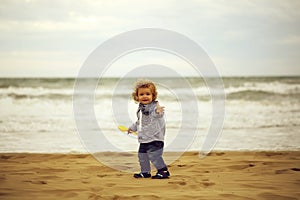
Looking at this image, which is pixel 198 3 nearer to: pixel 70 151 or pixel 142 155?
pixel 70 151

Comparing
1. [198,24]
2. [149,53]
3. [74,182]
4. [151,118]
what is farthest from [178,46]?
[198,24]

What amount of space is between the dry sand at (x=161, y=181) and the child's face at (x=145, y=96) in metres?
0.93

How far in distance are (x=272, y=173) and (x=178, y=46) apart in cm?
249

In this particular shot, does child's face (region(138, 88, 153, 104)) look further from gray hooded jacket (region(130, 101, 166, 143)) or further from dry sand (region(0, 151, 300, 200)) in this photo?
dry sand (region(0, 151, 300, 200))

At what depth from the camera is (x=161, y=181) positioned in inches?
160

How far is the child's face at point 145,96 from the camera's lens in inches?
167

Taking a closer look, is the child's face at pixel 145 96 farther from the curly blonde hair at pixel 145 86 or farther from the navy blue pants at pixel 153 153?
the navy blue pants at pixel 153 153

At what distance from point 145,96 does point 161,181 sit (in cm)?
100

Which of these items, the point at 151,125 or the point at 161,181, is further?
the point at 151,125

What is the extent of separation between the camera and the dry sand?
3.54 meters

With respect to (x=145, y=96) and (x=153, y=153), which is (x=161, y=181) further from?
(x=145, y=96)

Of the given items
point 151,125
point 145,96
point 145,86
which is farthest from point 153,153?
point 145,86

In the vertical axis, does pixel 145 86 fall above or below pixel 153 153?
above

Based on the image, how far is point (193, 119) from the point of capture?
10242mm
